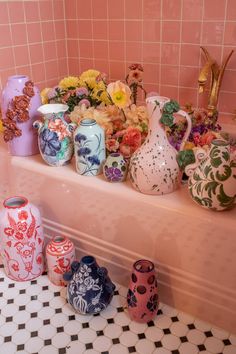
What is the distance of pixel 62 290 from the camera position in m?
1.35

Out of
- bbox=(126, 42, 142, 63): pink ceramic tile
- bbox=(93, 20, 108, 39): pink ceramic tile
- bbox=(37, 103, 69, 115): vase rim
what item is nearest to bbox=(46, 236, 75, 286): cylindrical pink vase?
bbox=(37, 103, 69, 115): vase rim

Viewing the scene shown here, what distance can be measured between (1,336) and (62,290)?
252 millimetres

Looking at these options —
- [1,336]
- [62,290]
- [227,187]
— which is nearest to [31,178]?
[62,290]

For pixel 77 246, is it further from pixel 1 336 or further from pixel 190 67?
pixel 190 67

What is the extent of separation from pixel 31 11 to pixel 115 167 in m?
0.95

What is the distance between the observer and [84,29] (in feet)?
6.15

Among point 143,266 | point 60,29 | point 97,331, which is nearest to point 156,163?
point 143,266

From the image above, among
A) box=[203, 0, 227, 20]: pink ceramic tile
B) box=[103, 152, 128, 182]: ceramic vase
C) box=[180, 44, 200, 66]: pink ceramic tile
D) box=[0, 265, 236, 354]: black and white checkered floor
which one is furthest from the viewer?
box=[180, 44, 200, 66]: pink ceramic tile

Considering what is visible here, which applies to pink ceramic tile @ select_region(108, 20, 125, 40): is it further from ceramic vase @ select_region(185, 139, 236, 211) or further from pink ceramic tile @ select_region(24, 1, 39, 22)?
ceramic vase @ select_region(185, 139, 236, 211)

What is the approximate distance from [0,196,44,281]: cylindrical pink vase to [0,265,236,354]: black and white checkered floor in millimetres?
106

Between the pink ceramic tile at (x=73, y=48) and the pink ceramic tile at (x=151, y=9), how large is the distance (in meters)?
0.42

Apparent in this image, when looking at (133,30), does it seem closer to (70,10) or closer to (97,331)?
(70,10)

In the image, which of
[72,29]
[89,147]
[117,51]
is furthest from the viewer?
[72,29]

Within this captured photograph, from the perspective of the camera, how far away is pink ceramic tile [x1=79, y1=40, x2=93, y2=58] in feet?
6.23
